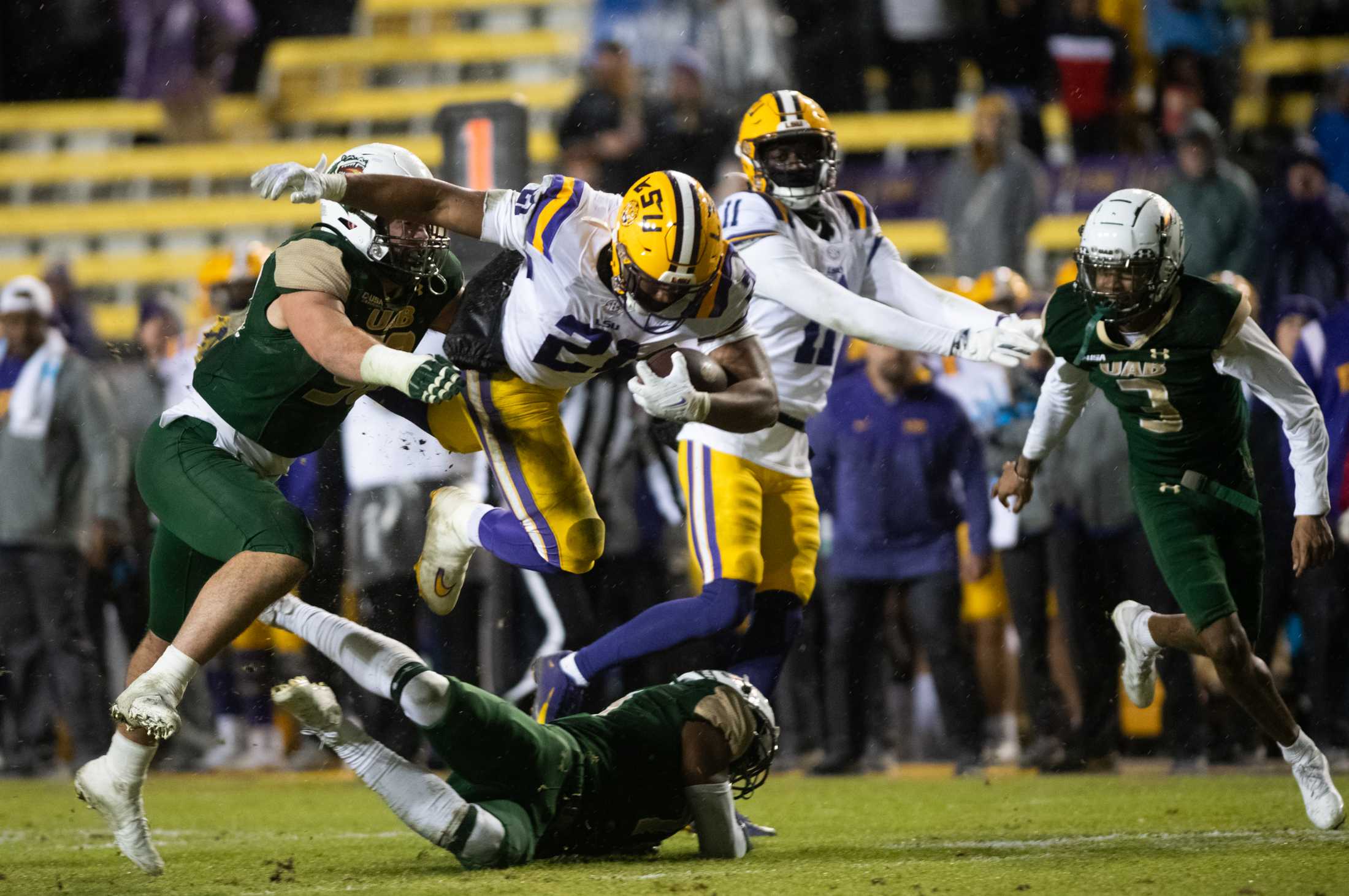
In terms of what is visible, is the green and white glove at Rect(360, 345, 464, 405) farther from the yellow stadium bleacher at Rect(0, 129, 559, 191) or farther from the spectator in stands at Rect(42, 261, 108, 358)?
the yellow stadium bleacher at Rect(0, 129, 559, 191)

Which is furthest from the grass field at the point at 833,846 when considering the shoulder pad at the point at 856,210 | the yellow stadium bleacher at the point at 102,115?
the yellow stadium bleacher at the point at 102,115

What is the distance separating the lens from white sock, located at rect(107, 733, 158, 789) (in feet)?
14.7

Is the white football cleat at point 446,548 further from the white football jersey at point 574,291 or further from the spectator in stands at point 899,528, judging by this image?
the spectator in stands at point 899,528

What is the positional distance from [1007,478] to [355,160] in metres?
2.30

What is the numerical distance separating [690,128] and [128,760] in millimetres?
6430

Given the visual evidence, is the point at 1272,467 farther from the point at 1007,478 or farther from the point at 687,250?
the point at 687,250

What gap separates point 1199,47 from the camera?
11195 mm

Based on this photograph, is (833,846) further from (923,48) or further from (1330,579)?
(923,48)

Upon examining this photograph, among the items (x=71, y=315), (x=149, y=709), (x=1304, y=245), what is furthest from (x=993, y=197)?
(x=149, y=709)

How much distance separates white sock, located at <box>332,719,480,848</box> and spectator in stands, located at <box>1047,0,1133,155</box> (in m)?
7.63

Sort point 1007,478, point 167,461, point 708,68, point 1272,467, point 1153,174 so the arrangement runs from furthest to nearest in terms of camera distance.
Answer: point 708,68
point 1153,174
point 1272,467
point 1007,478
point 167,461

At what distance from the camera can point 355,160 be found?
504cm

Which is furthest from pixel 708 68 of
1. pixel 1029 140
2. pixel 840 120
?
pixel 1029 140

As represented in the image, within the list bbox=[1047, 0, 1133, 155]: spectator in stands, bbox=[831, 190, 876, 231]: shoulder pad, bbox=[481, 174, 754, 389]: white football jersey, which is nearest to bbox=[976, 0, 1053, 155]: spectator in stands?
bbox=[1047, 0, 1133, 155]: spectator in stands
